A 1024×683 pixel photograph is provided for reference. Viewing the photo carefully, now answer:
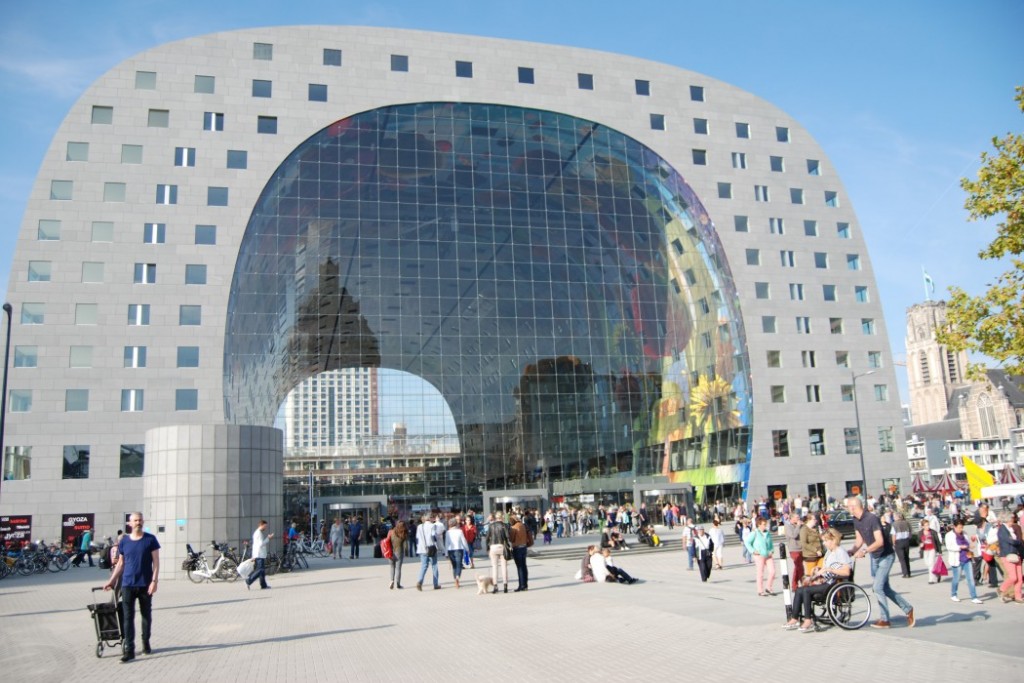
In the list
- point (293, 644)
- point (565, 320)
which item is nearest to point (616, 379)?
point (565, 320)

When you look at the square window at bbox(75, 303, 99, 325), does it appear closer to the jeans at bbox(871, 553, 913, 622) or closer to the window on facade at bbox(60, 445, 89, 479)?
the window on facade at bbox(60, 445, 89, 479)

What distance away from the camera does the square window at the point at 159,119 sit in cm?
5013

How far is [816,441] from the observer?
58.2 metres

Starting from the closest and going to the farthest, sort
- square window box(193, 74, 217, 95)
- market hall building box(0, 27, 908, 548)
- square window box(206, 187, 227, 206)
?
1. market hall building box(0, 27, 908, 548)
2. square window box(206, 187, 227, 206)
3. square window box(193, 74, 217, 95)

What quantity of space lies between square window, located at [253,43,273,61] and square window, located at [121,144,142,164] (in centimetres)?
977

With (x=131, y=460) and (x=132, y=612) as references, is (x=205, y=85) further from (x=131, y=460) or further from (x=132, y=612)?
(x=132, y=612)

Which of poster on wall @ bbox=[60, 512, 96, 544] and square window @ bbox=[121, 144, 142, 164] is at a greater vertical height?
square window @ bbox=[121, 144, 142, 164]

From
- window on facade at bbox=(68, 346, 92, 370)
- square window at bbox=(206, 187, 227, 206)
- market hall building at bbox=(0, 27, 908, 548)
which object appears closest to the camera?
window on facade at bbox=(68, 346, 92, 370)

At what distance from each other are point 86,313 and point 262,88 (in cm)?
1806

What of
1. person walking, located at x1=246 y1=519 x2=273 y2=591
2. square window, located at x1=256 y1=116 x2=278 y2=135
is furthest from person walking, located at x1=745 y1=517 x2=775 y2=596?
square window, located at x1=256 y1=116 x2=278 y2=135

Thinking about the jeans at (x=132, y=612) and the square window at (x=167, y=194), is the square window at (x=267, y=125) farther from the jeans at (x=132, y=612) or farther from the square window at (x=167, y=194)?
the jeans at (x=132, y=612)

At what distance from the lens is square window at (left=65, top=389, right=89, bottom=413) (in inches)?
1779

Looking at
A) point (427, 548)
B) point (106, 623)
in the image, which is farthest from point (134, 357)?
point (106, 623)

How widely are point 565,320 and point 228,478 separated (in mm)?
33448
